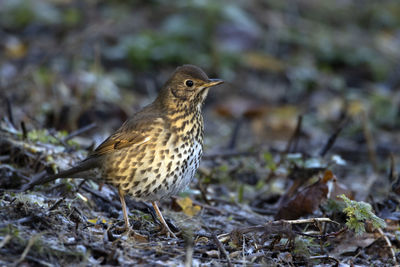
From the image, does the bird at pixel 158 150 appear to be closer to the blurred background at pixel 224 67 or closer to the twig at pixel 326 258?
the twig at pixel 326 258

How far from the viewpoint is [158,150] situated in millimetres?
4426

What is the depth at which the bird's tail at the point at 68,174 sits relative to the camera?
14.8 feet

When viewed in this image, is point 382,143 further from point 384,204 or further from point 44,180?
point 44,180

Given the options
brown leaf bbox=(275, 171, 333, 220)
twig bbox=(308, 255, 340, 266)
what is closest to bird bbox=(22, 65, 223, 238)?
brown leaf bbox=(275, 171, 333, 220)

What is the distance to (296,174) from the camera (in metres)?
5.39

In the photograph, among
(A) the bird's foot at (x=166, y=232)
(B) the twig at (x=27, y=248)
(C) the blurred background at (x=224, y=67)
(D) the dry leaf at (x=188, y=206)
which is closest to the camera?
(B) the twig at (x=27, y=248)

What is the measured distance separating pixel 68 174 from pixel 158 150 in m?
0.78

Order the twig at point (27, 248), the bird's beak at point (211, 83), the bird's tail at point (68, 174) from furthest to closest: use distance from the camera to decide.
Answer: the bird's beak at point (211, 83), the bird's tail at point (68, 174), the twig at point (27, 248)

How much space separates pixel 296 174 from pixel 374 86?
505 cm

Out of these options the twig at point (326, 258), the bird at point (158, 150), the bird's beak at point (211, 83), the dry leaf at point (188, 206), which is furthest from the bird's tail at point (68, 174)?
the twig at point (326, 258)

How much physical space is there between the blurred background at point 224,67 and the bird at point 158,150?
1976 millimetres

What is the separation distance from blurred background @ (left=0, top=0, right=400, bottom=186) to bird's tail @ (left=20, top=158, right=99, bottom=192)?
6.34 ft

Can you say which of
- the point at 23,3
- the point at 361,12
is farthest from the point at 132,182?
the point at 361,12

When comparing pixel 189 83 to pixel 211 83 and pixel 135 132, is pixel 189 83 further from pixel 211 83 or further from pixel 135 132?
pixel 135 132
